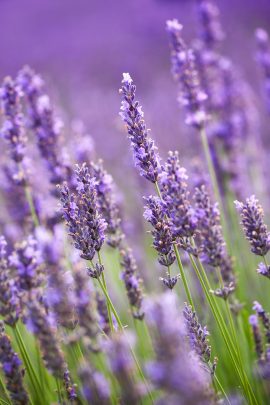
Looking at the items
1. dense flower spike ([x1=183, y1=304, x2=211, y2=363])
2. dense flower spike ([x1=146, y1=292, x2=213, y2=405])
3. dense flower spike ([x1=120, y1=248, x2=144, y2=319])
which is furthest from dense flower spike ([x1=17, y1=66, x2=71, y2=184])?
dense flower spike ([x1=146, y1=292, x2=213, y2=405])

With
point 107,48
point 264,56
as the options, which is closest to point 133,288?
point 264,56

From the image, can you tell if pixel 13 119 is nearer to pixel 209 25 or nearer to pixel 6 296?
pixel 6 296

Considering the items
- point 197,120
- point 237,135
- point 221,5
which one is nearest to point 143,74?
point 221,5

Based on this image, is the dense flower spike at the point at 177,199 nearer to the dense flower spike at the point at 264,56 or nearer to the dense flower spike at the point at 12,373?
the dense flower spike at the point at 12,373

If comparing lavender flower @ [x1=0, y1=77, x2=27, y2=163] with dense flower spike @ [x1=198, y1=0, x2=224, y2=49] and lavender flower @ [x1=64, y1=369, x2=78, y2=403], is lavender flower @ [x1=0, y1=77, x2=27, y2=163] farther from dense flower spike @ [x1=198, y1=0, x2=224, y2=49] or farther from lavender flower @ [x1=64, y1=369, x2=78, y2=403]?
dense flower spike @ [x1=198, y1=0, x2=224, y2=49]

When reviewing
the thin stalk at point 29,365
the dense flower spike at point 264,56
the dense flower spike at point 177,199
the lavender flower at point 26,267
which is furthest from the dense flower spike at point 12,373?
the dense flower spike at point 264,56

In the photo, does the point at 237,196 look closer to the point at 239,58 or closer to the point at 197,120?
the point at 197,120
